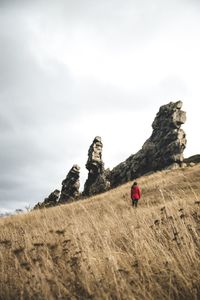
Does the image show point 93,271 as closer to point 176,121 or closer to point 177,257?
point 177,257

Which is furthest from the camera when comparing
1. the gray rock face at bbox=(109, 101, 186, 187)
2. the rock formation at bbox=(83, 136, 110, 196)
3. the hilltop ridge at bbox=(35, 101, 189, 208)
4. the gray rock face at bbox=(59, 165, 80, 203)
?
the gray rock face at bbox=(59, 165, 80, 203)

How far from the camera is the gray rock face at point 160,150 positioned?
52281 millimetres

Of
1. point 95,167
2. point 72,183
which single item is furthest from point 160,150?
point 72,183

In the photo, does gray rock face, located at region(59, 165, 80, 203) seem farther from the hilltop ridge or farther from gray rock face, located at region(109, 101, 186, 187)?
gray rock face, located at region(109, 101, 186, 187)

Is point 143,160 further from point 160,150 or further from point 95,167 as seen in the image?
point 95,167

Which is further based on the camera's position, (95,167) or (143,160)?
(95,167)

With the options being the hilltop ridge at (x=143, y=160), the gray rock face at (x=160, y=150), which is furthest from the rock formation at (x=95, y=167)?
the gray rock face at (x=160, y=150)

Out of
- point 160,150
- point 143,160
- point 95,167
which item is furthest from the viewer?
point 95,167

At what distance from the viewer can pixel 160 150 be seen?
54.4 metres

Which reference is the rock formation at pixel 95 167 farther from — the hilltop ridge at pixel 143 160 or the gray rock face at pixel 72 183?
the gray rock face at pixel 72 183

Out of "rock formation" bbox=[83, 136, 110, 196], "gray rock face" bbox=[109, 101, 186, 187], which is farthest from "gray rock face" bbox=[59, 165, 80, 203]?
"gray rock face" bbox=[109, 101, 186, 187]

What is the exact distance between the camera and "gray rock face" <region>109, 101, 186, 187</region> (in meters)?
52.3

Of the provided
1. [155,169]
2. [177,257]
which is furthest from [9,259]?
[155,169]

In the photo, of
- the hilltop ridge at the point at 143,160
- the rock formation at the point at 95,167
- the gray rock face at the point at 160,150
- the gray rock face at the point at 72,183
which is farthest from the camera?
the gray rock face at the point at 72,183
